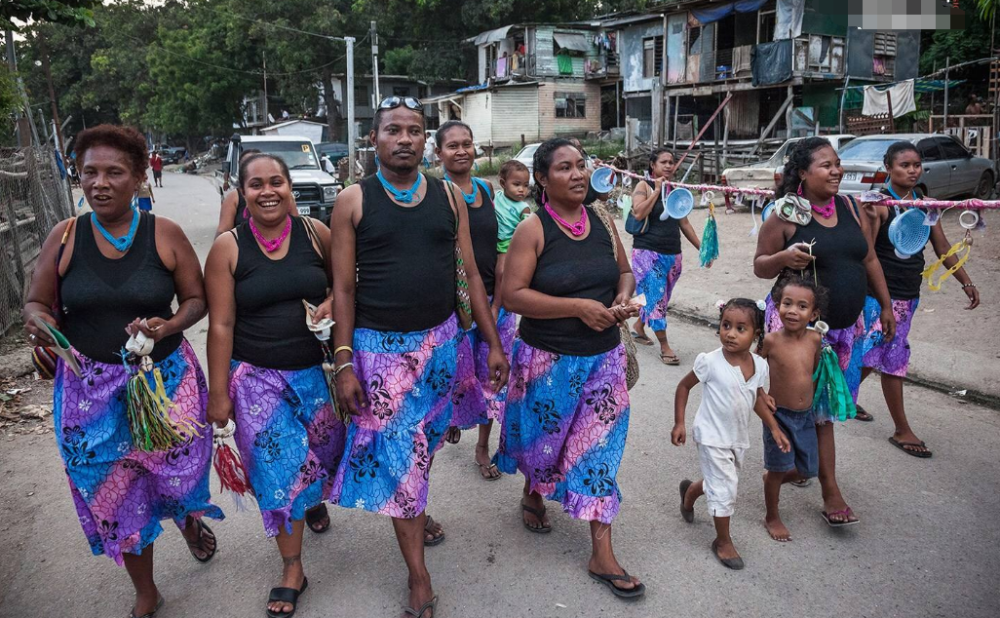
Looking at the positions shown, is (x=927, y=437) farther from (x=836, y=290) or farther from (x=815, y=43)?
(x=815, y=43)

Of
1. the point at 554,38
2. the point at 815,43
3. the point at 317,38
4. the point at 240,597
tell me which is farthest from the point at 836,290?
the point at 317,38

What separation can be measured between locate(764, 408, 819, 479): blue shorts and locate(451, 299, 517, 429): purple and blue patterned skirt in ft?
4.45

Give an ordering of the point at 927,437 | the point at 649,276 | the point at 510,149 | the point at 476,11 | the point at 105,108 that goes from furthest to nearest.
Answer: the point at 105,108 → the point at 476,11 → the point at 510,149 → the point at 649,276 → the point at 927,437

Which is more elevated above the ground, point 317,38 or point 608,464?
point 317,38

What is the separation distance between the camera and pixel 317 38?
36344 millimetres

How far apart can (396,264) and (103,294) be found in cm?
116

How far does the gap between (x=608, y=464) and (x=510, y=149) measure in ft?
97.3

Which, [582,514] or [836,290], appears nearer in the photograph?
[582,514]

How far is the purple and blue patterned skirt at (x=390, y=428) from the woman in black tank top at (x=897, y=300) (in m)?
2.85

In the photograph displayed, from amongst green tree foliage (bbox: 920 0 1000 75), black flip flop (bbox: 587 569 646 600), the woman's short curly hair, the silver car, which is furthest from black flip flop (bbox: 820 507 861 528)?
green tree foliage (bbox: 920 0 1000 75)

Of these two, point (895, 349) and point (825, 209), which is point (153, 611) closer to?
point (825, 209)

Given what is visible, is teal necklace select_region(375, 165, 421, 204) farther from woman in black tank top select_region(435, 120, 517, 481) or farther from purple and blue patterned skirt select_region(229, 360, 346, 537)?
woman in black tank top select_region(435, 120, 517, 481)

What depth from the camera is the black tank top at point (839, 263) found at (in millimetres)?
3686

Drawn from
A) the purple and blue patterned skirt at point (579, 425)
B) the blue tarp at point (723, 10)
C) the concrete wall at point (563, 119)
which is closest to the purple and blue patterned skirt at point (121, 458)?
the purple and blue patterned skirt at point (579, 425)
